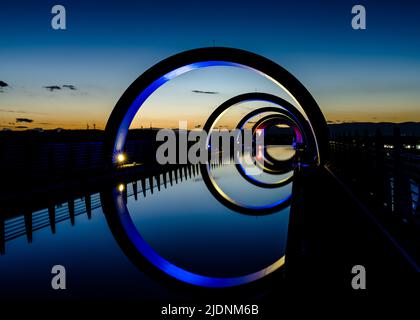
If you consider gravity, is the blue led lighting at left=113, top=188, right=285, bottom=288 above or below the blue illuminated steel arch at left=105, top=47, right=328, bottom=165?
below

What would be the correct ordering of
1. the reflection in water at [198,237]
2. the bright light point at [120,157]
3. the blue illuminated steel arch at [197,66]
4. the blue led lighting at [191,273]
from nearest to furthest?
the blue led lighting at [191,273], the reflection in water at [198,237], the blue illuminated steel arch at [197,66], the bright light point at [120,157]

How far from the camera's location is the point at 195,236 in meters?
6.67

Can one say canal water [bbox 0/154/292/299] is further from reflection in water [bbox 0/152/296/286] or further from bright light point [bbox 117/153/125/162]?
bright light point [bbox 117/153/125/162]

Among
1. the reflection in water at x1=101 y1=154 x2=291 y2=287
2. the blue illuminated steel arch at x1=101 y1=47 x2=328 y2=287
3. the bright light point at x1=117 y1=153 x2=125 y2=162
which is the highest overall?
the blue illuminated steel arch at x1=101 y1=47 x2=328 y2=287

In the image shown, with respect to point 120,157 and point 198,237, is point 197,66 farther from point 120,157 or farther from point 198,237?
point 198,237

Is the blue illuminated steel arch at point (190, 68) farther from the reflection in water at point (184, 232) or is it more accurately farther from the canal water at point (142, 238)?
the canal water at point (142, 238)

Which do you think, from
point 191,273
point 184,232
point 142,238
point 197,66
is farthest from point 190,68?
point 191,273

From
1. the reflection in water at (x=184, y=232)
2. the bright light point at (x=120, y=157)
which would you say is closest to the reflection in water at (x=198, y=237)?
the reflection in water at (x=184, y=232)

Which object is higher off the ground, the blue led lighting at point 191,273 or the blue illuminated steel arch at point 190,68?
the blue illuminated steel arch at point 190,68

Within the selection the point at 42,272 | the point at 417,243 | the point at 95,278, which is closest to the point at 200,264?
the point at 95,278

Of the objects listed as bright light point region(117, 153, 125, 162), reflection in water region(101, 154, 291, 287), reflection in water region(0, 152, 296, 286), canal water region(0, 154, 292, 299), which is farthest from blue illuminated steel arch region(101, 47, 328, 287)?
canal water region(0, 154, 292, 299)

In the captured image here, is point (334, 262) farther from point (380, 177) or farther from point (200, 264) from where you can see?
point (380, 177)

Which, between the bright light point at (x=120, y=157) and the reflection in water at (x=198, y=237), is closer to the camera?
the reflection in water at (x=198, y=237)
